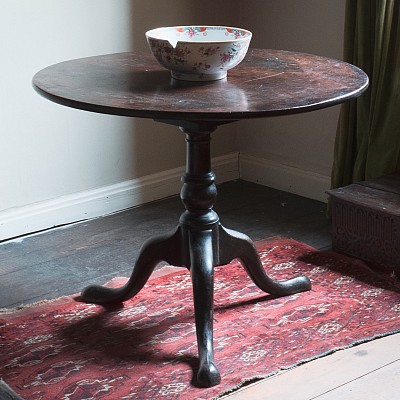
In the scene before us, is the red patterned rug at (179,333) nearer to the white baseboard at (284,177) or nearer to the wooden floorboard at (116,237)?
the wooden floorboard at (116,237)

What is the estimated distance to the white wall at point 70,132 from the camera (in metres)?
3.01

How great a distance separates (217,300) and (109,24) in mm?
1192

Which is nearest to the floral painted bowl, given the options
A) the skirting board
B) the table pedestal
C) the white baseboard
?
the table pedestal

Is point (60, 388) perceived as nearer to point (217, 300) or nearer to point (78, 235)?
point (217, 300)

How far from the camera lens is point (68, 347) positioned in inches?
90.0

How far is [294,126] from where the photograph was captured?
357cm

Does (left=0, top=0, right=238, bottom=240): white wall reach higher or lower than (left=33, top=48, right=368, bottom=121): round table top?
lower

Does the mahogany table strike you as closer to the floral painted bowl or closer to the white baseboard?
the floral painted bowl

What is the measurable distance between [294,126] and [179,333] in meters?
1.45

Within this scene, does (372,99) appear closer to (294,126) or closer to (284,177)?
(294,126)

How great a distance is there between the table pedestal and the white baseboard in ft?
3.36

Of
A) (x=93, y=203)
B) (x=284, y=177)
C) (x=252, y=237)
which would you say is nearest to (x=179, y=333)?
(x=252, y=237)

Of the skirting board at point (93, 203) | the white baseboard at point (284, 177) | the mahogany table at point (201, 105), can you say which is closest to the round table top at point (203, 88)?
the mahogany table at point (201, 105)

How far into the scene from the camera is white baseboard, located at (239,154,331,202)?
3492mm
